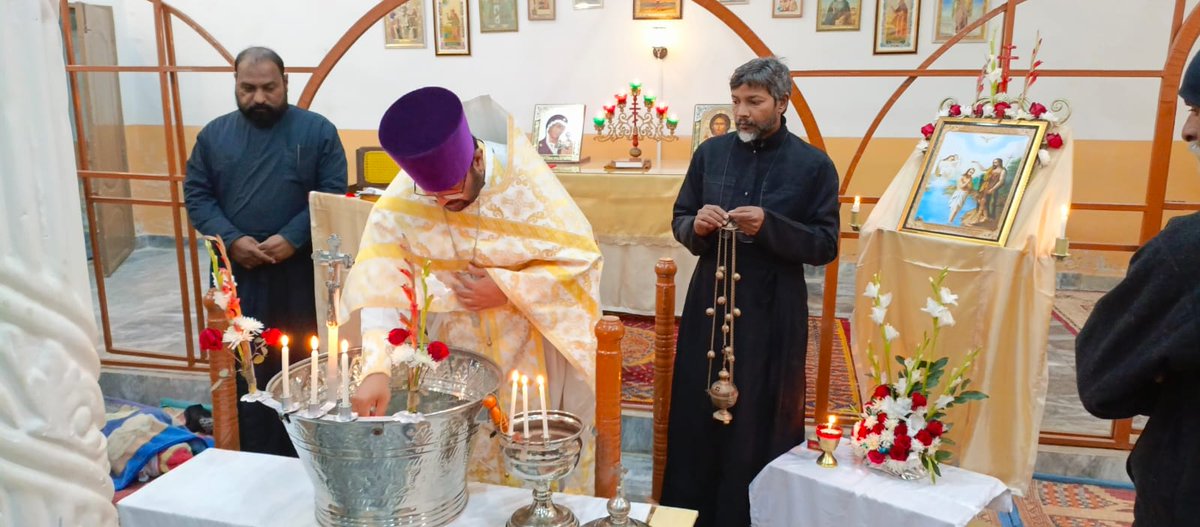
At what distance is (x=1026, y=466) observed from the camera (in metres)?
3.19

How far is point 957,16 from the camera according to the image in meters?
7.04

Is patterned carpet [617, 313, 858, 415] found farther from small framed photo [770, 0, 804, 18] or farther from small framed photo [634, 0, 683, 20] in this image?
small framed photo [634, 0, 683, 20]

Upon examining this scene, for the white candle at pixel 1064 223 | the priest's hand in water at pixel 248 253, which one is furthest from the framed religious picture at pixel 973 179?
the priest's hand in water at pixel 248 253

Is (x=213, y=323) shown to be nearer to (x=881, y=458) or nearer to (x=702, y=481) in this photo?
(x=702, y=481)

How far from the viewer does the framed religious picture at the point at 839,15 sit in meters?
7.25

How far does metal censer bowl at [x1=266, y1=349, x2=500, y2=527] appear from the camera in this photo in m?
1.47

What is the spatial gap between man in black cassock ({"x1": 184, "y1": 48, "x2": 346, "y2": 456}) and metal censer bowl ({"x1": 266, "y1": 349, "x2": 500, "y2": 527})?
2044mm

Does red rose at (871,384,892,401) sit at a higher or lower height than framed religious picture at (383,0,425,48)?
lower

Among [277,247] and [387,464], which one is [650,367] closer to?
[277,247]

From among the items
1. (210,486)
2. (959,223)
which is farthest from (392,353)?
(959,223)

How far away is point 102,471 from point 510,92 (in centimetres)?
760

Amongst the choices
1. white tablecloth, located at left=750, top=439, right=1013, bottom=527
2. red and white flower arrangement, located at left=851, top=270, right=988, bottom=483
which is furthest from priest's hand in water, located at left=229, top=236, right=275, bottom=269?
red and white flower arrangement, located at left=851, top=270, right=988, bottom=483

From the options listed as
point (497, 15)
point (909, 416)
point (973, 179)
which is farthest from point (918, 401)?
point (497, 15)

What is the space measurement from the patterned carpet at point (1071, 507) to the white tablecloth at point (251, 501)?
2.45 m
